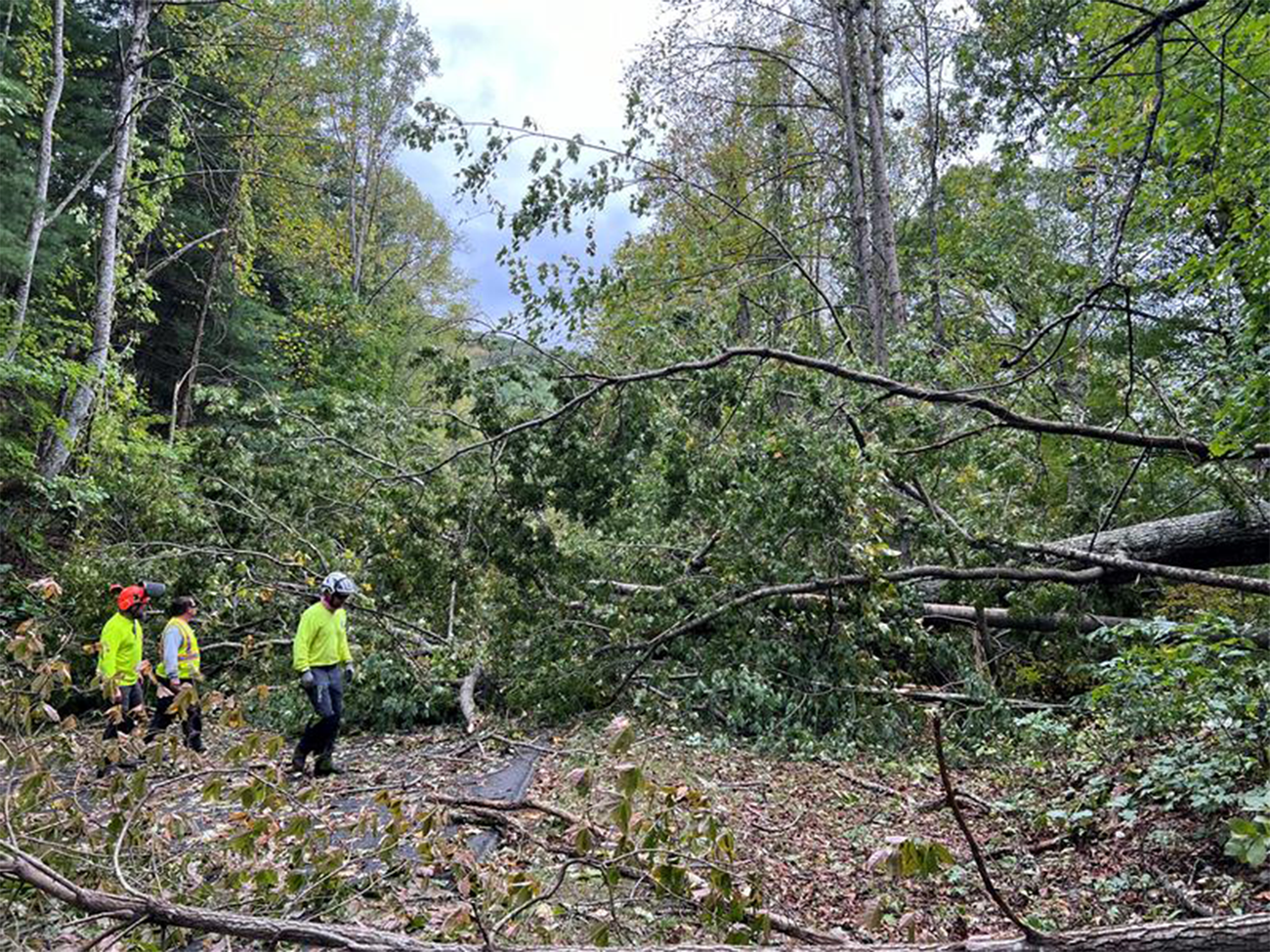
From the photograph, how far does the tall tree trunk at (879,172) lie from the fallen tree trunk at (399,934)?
8.57m

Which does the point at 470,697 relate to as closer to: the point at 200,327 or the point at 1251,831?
the point at 1251,831

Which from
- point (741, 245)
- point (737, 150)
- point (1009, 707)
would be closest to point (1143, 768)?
point (1009, 707)

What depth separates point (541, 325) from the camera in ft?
25.6

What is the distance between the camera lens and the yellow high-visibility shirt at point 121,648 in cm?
618

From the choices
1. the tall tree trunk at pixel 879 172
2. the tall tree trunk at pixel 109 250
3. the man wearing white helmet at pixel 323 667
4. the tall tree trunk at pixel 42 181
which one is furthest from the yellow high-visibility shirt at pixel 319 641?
the tall tree trunk at pixel 42 181

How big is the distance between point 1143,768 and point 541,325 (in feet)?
19.0

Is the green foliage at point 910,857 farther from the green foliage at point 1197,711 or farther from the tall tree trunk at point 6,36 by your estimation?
the tall tree trunk at point 6,36

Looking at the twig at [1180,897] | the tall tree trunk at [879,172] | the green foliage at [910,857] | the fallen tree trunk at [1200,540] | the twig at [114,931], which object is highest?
the tall tree trunk at [879,172]

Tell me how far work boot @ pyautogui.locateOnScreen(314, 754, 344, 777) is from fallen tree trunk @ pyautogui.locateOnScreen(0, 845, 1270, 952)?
3.52 m

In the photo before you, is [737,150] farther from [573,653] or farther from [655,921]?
[655,921]

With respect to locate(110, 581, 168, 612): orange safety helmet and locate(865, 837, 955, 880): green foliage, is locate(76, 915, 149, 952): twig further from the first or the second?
locate(110, 581, 168, 612): orange safety helmet

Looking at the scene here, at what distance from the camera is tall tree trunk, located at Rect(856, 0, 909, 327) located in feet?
33.0

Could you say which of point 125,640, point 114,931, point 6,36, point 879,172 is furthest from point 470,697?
point 6,36

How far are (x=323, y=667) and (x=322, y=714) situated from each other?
350 millimetres
